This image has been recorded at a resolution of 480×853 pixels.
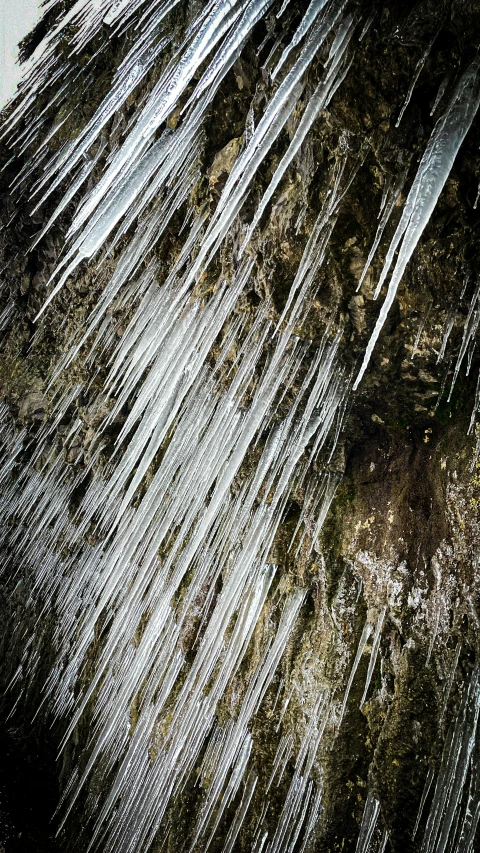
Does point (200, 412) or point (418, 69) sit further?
point (200, 412)

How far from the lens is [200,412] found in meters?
4.48

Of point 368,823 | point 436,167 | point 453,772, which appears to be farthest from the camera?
point 368,823

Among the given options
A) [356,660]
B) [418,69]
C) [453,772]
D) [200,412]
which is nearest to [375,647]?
[356,660]

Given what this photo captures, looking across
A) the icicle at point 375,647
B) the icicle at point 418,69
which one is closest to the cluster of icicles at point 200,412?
the icicle at point 375,647

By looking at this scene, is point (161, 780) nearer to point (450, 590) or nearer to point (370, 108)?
point (450, 590)

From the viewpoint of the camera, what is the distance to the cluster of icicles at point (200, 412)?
8.50 ft

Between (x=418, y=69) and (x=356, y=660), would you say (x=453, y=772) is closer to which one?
(x=356, y=660)

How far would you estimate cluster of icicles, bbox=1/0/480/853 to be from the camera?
259 centimetres

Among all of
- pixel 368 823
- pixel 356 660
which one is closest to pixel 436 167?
pixel 356 660

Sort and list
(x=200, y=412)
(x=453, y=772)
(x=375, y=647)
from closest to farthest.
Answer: (x=453, y=772) < (x=375, y=647) < (x=200, y=412)

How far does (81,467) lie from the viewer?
685 cm

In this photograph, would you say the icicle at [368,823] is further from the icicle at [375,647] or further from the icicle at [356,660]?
the icicle at [375,647]

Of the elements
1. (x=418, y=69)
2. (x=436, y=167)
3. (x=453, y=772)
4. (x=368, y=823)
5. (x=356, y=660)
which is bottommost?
(x=368, y=823)

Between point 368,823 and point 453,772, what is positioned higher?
point 453,772
